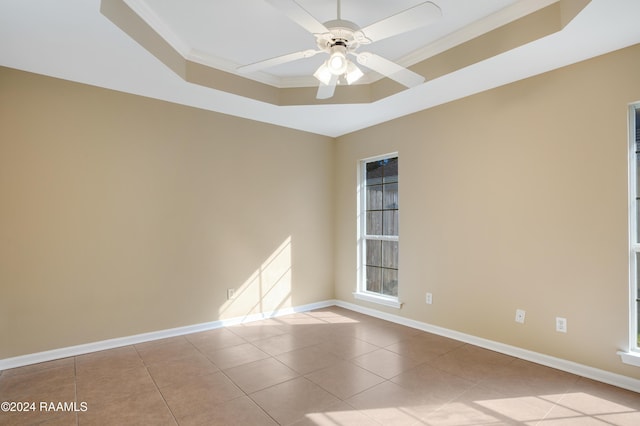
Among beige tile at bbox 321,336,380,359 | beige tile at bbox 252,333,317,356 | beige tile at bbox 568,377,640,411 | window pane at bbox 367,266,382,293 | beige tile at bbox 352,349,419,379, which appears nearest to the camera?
beige tile at bbox 568,377,640,411

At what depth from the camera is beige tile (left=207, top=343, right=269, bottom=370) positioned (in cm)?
300

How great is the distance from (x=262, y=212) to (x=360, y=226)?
1.43 m

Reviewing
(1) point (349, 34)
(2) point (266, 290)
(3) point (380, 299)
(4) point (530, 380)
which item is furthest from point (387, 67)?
(2) point (266, 290)

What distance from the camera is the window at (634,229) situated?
2.54 metres

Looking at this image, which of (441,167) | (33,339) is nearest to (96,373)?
(33,339)

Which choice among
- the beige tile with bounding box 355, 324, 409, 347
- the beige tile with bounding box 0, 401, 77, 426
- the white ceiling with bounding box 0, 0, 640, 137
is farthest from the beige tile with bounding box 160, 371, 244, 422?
the white ceiling with bounding box 0, 0, 640, 137

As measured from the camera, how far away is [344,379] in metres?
2.69

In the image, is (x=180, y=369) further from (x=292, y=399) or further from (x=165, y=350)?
(x=292, y=399)

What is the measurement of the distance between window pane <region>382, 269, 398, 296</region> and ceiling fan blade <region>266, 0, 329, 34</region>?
3212mm

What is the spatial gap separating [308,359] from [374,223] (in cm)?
221

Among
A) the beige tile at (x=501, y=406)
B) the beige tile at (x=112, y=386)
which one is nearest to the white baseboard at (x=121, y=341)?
the beige tile at (x=112, y=386)

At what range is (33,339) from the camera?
296 cm

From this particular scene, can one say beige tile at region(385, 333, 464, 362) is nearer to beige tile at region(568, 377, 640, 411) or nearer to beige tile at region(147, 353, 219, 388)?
beige tile at region(568, 377, 640, 411)

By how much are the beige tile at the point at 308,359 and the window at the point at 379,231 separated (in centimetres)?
137
